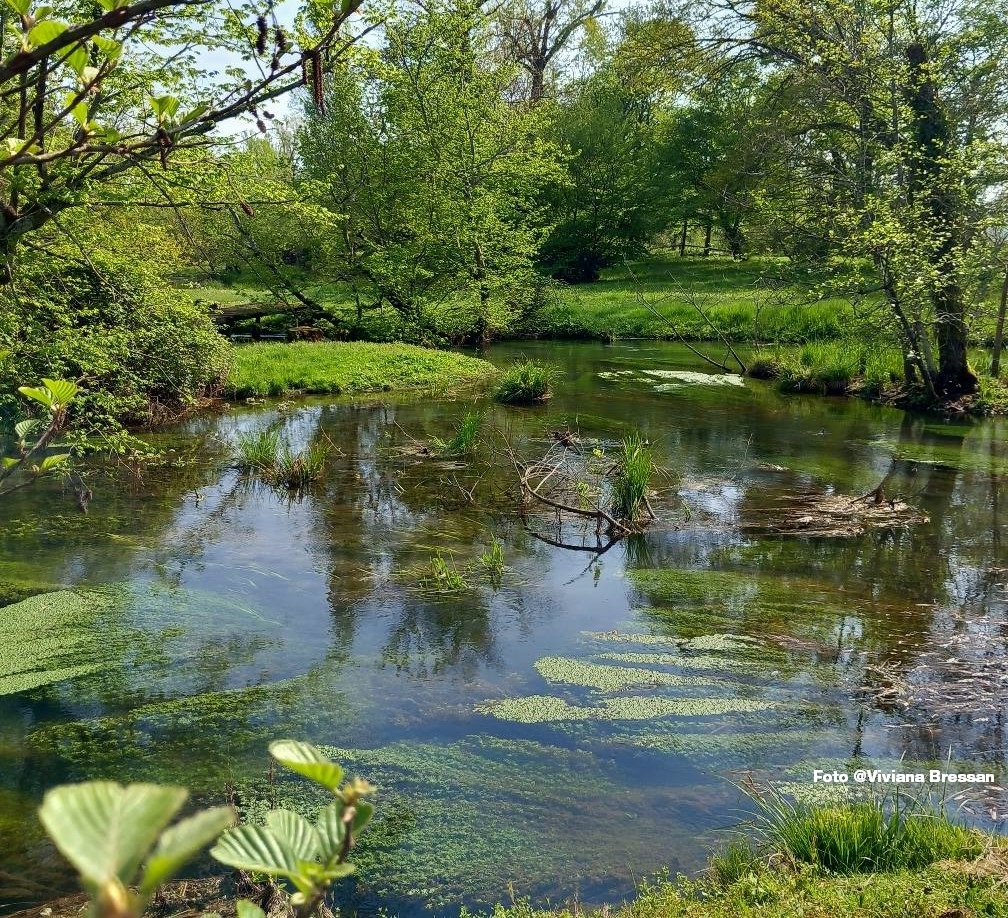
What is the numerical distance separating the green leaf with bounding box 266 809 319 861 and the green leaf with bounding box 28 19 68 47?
134 centimetres

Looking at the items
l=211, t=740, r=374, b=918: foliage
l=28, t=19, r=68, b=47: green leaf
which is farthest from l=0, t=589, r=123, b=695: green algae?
l=211, t=740, r=374, b=918: foliage

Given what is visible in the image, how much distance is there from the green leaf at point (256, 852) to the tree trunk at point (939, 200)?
1391 centimetres

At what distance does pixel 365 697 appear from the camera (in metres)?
5.07

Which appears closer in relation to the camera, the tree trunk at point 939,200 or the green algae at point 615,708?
the green algae at point 615,708

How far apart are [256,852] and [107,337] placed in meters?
8.09

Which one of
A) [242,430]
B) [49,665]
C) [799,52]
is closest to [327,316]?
[242,430]

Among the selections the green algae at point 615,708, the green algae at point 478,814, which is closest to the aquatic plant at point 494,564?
the green algae at point 615,708

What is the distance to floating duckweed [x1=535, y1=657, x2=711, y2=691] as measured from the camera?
17.2 feet

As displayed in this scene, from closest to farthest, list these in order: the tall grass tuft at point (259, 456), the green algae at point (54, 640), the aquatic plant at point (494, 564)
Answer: the green algae at point (54, 640)
the aquatic plant at point (494, 564)
the tall grass tuft at point (259, 456)

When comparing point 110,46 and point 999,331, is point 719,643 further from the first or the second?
point 999,331

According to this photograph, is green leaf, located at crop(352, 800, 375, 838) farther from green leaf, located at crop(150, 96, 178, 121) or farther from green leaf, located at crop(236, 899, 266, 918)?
green leaf, located at crop(150, 96, 178, 121)

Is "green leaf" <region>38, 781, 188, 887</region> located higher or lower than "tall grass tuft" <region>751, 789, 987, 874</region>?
higher

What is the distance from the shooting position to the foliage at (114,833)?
0.55 meters

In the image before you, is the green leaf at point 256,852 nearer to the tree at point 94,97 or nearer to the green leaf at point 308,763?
the green leaf at point 308,763
